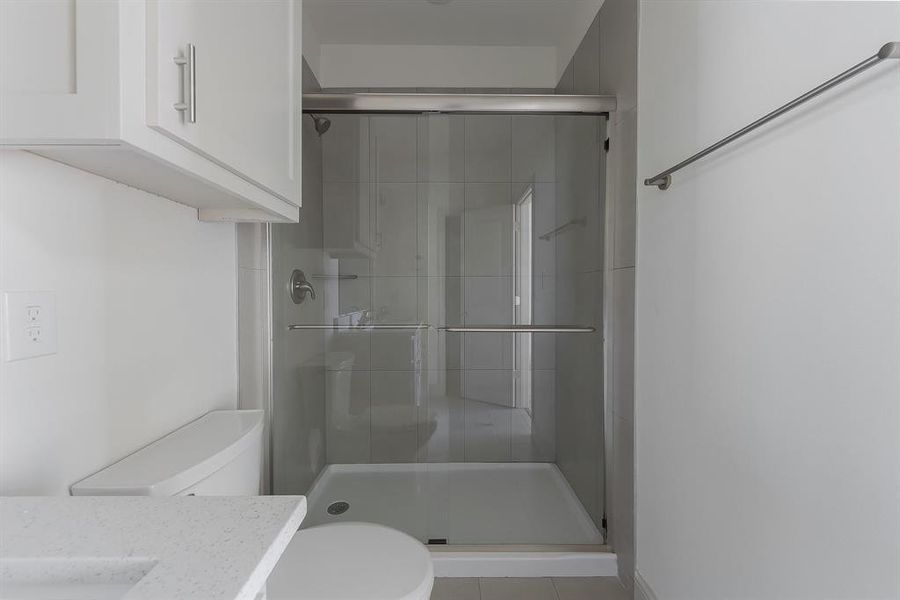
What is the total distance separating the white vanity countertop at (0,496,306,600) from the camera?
48 centimetres

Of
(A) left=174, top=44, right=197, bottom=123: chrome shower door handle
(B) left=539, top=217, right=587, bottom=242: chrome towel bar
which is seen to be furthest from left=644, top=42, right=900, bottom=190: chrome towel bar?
(A) left=174, top=44, right=197, bottom=123: chrome shower door handle

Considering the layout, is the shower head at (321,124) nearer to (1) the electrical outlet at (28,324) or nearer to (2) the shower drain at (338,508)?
(1) the electrical outlet at (28,324)

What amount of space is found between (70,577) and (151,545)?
80 mm

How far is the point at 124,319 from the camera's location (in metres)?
1.11

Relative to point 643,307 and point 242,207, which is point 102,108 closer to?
point 242,207

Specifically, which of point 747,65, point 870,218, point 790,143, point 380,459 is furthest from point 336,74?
point 870,218

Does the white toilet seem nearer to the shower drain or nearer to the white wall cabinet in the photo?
the white wall cabinet

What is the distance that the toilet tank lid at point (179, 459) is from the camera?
941 millimetres

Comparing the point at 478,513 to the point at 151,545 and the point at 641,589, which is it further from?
the point at 151,545

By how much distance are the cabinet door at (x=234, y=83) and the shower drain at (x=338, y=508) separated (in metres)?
1.29

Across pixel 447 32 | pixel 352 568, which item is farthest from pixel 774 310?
pixel 447 32

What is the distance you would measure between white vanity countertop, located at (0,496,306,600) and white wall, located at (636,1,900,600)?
0.88 metres

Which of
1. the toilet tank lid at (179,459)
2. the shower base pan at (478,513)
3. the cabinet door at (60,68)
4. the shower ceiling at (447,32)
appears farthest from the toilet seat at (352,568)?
the shower ceiling at (447,32)

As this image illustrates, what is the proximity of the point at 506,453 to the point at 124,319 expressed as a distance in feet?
5.24
